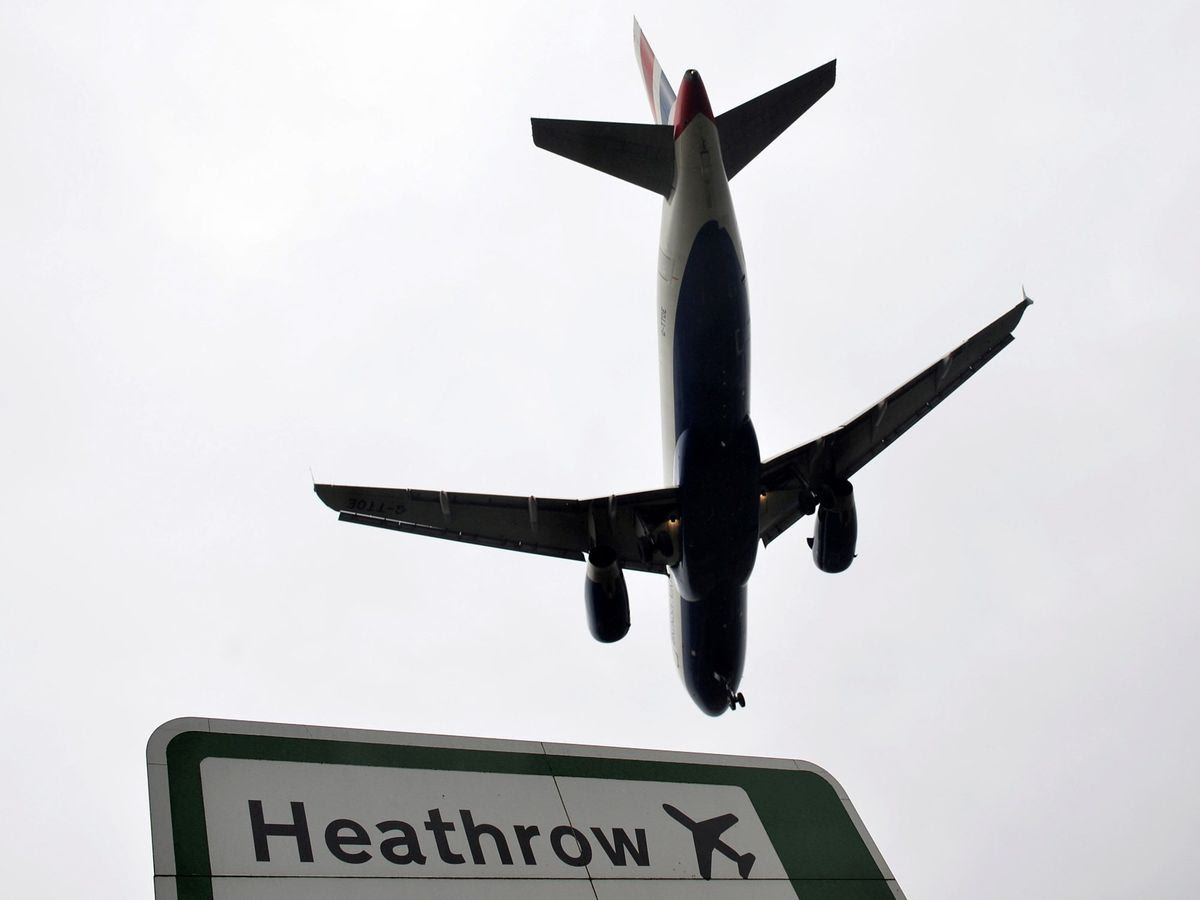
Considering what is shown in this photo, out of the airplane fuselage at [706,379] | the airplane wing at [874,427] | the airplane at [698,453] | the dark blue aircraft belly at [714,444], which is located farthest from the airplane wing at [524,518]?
the airplane wing at [874,427]

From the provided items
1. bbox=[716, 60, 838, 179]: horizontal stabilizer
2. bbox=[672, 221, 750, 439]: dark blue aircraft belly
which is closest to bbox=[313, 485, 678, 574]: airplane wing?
bbox=[672, 221, 750, 439]: dark blue aircraft belly

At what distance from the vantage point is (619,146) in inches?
814

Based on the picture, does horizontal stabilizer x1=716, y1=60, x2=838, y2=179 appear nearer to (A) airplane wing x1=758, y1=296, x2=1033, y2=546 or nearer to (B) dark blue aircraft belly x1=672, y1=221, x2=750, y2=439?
(B) dark blue aircraft belly x1=672, y1=221, x2=750, y2=439

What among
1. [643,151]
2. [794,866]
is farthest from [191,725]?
[643,151]

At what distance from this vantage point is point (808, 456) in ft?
74.9

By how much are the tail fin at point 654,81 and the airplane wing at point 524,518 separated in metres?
9.20

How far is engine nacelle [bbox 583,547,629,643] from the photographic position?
21.7 metres

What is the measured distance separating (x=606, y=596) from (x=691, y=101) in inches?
411

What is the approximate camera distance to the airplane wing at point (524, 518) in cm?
2070

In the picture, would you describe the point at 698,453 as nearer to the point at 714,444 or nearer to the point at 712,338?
the point at 714,444

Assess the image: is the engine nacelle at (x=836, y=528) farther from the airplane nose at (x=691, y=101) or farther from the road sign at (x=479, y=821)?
the road sign at (x=479, y=821)

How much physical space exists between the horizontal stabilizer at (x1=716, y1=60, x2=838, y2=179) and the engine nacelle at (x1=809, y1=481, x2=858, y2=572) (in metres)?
7.55

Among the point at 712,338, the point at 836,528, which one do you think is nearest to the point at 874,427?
the point at 836,528

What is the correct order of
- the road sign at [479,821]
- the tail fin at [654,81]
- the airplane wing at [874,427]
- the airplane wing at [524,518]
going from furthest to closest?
the tail fin at [654,81], the airplane wing at [874,427], the airplane wing at [524,518], the road sign at [479,821]
